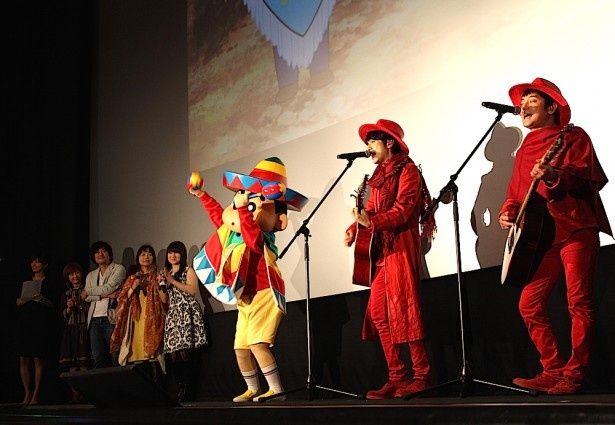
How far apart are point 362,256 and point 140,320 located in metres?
2.37

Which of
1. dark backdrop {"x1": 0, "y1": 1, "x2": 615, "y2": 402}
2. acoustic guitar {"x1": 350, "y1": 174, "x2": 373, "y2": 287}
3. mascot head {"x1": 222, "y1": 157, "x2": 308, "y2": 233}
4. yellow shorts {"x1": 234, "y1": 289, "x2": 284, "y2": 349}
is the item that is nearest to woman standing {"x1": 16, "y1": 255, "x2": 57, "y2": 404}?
dark backdrop {"x1": 0, "y1": 1, "x2": 615, "y2": 402}

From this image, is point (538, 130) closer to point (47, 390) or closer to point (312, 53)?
point (312, 53)

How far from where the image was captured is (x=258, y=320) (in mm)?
4922

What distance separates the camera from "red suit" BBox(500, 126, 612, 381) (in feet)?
11.6

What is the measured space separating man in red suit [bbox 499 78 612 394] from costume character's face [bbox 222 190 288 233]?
1715mm

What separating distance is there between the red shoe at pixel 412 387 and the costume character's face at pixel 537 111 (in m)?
1.42

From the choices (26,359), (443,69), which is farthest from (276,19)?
(26,359)

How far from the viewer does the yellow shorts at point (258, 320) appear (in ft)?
16.0

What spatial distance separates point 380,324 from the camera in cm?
437

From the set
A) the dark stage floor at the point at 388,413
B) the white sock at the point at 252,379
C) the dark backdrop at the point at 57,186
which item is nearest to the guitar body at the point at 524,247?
the dark stage floor at the point at 388,413

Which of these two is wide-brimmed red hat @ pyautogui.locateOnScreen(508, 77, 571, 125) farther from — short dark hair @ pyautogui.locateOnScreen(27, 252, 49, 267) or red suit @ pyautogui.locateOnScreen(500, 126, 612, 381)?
short dark hair @ pyautogui.locateOnScreen(27, 252, 49, 267)

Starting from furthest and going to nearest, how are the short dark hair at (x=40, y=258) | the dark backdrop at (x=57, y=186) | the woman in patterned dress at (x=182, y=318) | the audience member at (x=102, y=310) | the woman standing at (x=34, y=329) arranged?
the short dark hair at (x=40, y=258)
the woman standing at (x=34, y=329)
the audience member at (x=102, y=310)
the woman in patterned dress at (x=182, y=318)
the dark backdrop at (x=57, y=186)

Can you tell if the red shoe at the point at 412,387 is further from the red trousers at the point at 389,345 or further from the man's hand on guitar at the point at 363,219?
the man's hand on guitar at the point at 363,219

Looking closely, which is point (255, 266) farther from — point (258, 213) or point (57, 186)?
point (57, 186)
